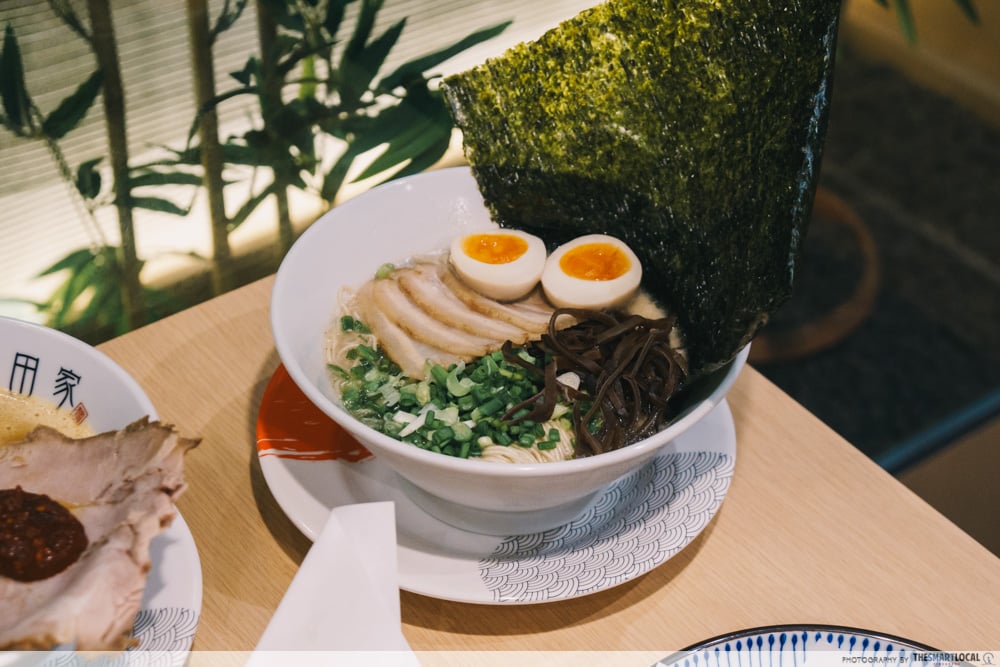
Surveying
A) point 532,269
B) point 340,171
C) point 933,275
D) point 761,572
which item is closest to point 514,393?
point 532,269

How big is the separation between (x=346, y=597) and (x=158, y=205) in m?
0.93

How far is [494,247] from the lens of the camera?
1231 millimetres

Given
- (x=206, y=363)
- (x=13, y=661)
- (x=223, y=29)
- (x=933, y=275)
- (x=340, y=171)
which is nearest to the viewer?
(x=13, y=661)

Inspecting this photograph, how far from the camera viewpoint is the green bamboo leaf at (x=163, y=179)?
56.7 inches

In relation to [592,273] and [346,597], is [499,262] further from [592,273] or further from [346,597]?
[346,597]

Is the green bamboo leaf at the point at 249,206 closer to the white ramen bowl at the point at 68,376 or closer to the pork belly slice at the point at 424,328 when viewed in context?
the pork belly slice at the point at 424,328

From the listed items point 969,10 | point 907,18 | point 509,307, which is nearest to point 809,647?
point 509,307

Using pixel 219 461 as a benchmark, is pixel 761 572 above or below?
below

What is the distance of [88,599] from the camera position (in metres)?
0.70

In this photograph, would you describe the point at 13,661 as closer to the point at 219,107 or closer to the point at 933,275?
the point at 219,107

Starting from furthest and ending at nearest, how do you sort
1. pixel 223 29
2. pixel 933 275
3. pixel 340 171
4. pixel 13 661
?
pixel 933 275 < pixel 340 171 < pixel 223 29 < pixel 13 661

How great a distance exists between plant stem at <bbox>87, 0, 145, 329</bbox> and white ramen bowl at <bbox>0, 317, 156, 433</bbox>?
46 centimetres

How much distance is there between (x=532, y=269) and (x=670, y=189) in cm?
21

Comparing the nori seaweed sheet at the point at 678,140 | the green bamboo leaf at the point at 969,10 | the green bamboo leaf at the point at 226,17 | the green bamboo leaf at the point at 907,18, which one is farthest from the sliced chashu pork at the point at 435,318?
the green bamboo leaf at the point at 969,10
